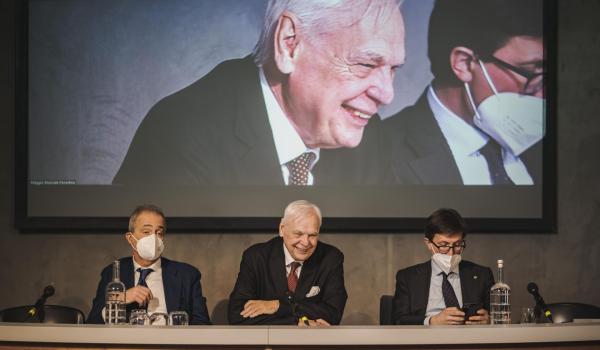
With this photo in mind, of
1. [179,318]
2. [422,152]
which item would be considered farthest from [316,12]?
[179,318]

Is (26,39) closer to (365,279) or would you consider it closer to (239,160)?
(239,160)

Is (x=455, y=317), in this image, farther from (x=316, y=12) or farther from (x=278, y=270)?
(x=316, y=12)

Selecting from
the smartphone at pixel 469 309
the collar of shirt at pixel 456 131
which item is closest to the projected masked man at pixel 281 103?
the collar of shirt at pixel 456 131

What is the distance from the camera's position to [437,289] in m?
4.36

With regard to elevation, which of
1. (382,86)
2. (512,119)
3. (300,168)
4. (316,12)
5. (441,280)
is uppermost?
(316,12)

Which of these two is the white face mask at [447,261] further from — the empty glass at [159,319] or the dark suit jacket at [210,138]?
the dark suit jacket at [210,138]

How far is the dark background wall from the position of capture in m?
5.52

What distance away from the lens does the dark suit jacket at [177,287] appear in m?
4.30

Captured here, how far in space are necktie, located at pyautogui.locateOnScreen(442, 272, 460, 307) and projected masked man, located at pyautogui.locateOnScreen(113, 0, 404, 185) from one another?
4.40 feet

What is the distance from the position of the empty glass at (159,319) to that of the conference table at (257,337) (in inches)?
24.2

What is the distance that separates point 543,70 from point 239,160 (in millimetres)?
1919

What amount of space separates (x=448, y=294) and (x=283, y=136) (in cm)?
162

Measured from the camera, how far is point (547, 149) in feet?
18.1

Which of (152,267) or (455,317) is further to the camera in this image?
(152,267)
